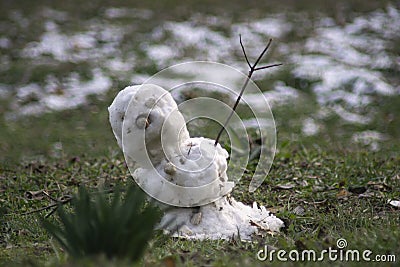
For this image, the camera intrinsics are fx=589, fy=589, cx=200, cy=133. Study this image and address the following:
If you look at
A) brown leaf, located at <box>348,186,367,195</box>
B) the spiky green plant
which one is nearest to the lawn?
brown leaf, located at <box>348,186,367,195</box>

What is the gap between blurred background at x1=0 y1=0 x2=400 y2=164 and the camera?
6.76 m

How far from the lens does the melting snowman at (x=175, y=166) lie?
319 cm

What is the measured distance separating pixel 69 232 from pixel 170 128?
0.93 m

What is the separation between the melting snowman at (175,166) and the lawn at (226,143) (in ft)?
0.52

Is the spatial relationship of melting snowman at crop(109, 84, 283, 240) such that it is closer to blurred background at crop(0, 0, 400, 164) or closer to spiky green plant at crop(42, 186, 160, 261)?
spiky green plant at crop(42, 186, 160, 261)

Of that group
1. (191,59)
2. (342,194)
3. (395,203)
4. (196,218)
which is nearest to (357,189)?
(342,194)

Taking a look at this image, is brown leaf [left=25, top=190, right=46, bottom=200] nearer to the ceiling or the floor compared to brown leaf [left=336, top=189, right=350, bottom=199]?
nearer to the floor

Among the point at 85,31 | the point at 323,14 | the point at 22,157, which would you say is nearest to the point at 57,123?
the point at 22,157

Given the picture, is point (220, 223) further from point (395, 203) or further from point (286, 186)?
Answer: point (395, 203)

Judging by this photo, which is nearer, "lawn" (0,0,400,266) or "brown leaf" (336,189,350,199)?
"lawn" (0,0,400,266)

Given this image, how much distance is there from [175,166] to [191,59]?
19.9 ft

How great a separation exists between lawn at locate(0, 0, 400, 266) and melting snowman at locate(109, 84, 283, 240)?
0.16m

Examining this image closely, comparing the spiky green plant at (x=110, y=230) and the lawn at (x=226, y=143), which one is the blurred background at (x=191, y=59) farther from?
the spiky green plant at (x=110, y=230)

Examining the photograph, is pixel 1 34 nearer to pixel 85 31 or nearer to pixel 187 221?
pixel 85 31
